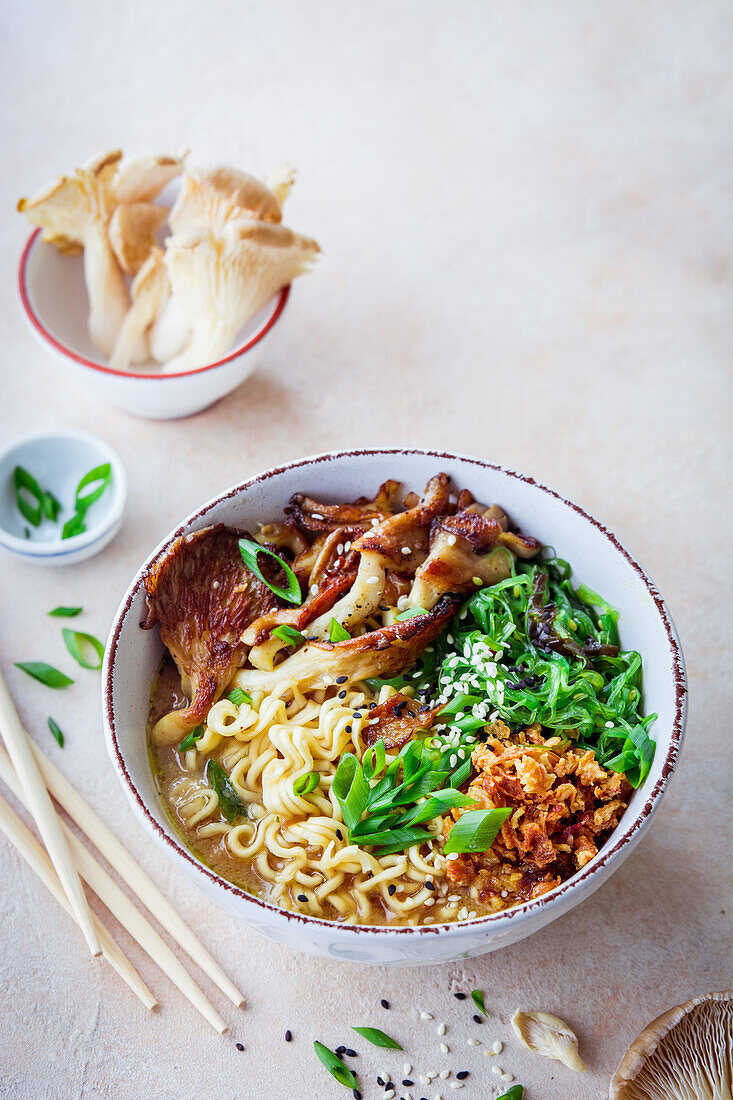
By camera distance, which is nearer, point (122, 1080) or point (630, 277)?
point (122, 1080)

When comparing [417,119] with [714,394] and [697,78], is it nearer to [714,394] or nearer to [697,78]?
[697,78]

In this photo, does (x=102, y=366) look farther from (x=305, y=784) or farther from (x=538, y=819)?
(x=538, y=819)

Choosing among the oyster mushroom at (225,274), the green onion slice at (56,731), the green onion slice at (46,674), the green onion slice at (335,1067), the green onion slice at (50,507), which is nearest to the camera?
the green onion slice at (335,1067)

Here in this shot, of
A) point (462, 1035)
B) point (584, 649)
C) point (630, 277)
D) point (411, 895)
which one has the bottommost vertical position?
point (462, 1035)

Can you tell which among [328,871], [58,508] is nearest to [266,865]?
[328,871]

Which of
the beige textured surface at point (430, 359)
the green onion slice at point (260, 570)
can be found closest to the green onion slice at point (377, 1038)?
the beige textured surface at point (430, 359)

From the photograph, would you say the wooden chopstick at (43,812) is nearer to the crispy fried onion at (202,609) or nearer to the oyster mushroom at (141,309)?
the crispy fried onion at (202,609)

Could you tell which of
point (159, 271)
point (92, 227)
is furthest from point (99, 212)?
point (159, 271)

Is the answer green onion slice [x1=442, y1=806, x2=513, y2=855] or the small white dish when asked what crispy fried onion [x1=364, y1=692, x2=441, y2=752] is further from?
the small white dish
